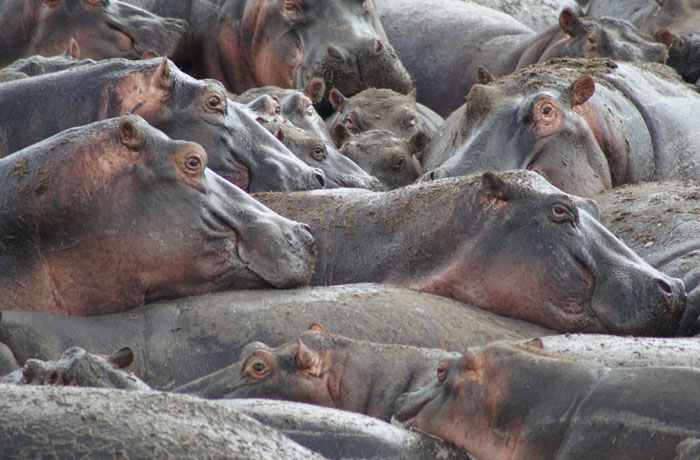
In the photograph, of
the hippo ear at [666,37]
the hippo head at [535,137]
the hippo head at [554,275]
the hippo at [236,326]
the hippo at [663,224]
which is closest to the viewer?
the hippo at [236,326]

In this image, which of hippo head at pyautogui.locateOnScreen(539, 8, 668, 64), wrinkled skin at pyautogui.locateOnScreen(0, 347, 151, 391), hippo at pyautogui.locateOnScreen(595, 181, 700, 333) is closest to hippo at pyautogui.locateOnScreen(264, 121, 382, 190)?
hippo at pyautogui.locateOnScreen(595, 181, 700, 333)

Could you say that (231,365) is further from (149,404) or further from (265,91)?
(265,91)

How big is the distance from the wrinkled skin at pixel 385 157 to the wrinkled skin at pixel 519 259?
2.04 m

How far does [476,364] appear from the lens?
2.93m

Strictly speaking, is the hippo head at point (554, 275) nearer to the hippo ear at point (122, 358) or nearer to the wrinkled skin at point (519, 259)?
the wrinkled skin at point (519, 259)

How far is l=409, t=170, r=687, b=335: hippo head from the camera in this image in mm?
3980

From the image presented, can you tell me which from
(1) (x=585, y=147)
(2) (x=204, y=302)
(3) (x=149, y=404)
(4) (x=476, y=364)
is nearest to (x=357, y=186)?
(1) (x=585, y=147)

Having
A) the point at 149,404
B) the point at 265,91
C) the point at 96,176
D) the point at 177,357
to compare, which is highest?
the point at 149,404

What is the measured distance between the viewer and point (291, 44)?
7.49m

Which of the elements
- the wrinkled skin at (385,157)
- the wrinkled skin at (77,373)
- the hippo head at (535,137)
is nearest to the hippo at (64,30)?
the wrinkled skin at (385,157)

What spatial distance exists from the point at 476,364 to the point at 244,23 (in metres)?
5.25

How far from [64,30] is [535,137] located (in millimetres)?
2771

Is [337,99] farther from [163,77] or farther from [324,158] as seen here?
[163,77]

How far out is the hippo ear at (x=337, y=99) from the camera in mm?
7336
